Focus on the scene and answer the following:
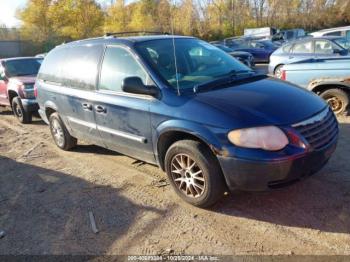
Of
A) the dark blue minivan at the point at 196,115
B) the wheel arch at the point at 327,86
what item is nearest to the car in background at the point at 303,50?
the wheel arch at the point at 327,86

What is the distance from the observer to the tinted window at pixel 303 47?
10.9 meters

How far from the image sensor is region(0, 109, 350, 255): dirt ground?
3230 millimetres

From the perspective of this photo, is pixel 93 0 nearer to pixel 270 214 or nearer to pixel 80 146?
pixel 80 146

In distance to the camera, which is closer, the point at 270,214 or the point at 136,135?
the point at 270,214

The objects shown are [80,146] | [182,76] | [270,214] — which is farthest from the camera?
[80,146]

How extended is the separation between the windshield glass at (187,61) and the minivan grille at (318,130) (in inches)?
49.2

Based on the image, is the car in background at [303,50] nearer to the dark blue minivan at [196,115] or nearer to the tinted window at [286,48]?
the tinted window at [286,48]

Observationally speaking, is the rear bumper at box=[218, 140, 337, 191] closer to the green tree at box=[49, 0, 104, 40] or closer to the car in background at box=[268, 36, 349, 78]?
the car in background at box=[268, 36, 349, 78]

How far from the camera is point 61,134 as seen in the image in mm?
6133

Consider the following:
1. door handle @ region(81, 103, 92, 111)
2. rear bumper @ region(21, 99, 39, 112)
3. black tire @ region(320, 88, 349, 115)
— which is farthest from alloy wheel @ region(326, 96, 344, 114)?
rear bumper @ region(21, 99, 39, 112)

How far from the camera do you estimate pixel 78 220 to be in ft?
12.6

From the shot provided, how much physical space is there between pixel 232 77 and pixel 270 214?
1662 millimetres

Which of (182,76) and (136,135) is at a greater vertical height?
(182,76)

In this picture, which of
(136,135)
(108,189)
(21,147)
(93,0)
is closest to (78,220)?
(108,189)
